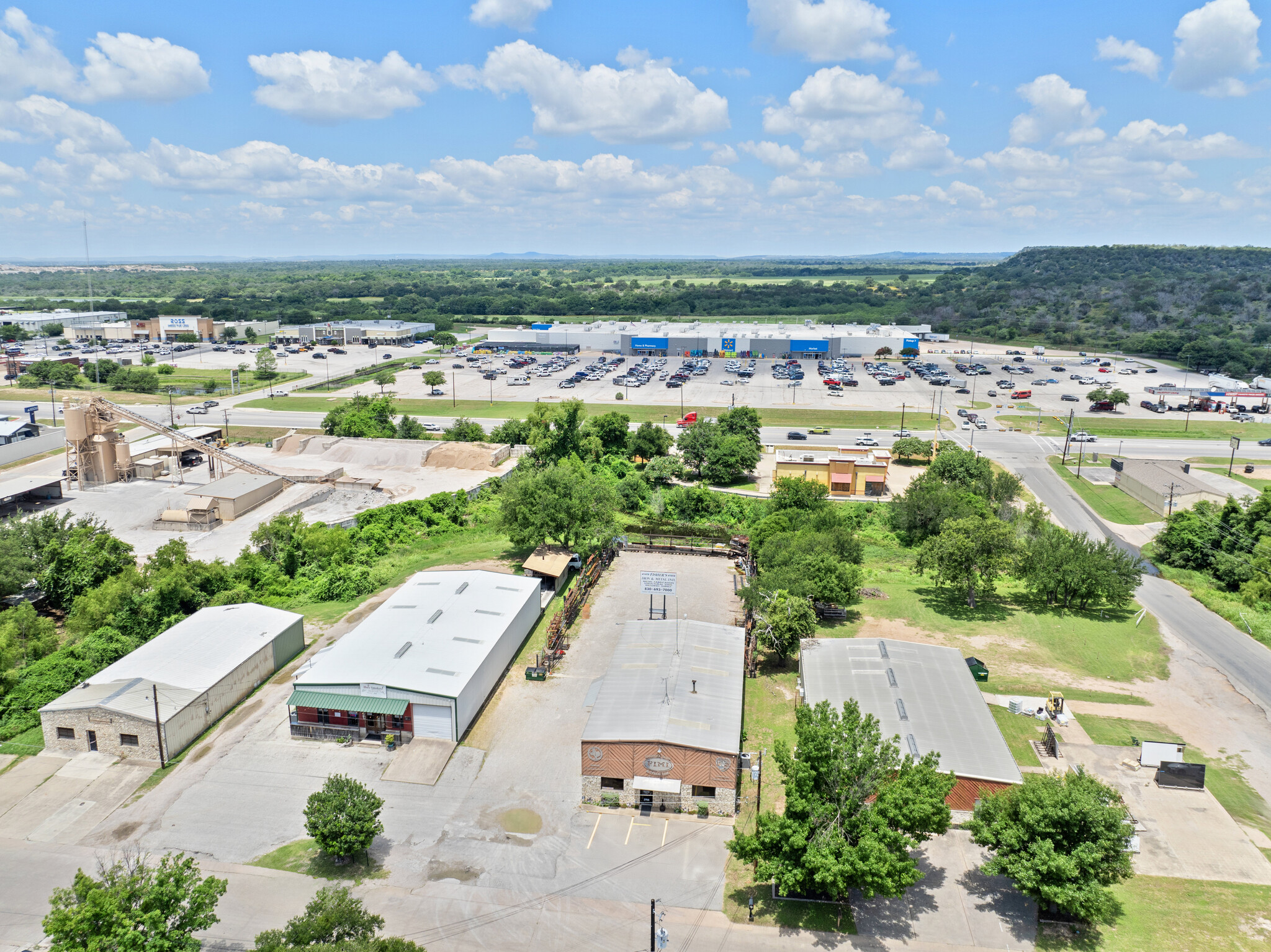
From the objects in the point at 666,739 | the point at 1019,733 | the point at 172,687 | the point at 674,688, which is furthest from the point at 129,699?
the point at 1019,733

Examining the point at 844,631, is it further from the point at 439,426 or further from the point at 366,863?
the point at 439,426

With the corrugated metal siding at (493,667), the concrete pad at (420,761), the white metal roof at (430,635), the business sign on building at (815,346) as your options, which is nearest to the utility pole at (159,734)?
the white metal roof at (430,635)

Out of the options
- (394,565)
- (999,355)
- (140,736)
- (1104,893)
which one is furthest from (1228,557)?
(999,355)

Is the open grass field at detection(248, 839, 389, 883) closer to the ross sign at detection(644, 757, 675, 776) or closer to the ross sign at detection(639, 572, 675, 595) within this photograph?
the ross sign at detection(644, 757, 675, 776)

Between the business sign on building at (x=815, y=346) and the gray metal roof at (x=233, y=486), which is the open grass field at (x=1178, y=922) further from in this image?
the business sign on building at (x=815, y=346)

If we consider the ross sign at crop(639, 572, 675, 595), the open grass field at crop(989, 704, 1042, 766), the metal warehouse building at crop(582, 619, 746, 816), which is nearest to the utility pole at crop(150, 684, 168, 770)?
the metal warehouse building at crop(582, 619, 746, 816)

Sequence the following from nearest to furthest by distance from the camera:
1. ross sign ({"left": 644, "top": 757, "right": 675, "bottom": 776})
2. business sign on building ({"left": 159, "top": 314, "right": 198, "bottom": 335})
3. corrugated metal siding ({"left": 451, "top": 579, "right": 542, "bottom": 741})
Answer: ross sign ({"left": 644, "top": 757, "right": 675, "bottom": 776}), corrugated metal siding ({"left": 451, "top": 579, "right": 542, "bottom": 741}), business sign on building ({"left": 159, "top": 314, "right": 198, "bottom": 335})
